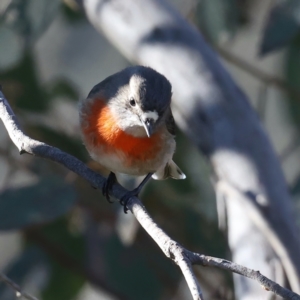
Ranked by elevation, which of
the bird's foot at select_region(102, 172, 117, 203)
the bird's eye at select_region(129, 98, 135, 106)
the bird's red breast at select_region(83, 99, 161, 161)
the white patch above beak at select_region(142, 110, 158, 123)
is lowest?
the bird's foot at select_region(102, 172, 117, 203)

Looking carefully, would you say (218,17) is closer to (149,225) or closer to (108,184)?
(108,184)

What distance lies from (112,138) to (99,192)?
4.87 feet

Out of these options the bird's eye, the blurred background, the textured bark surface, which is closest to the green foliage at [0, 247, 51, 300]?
the blurred background

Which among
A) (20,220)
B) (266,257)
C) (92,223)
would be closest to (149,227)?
(266,257)

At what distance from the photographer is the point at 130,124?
A: 9.95 ft

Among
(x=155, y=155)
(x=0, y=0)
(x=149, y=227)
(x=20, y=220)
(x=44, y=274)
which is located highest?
(x=0, y=0)

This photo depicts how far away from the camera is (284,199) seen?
318 centimetres

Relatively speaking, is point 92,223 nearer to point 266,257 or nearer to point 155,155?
point 155,155

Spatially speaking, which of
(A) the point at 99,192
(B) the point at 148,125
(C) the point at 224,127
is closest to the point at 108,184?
(B) the point at 148,125

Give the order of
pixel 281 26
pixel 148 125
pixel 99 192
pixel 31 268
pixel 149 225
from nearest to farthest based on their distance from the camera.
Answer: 1. pixel 149 225
2. pixel 148 125
3. pixel 281 26
4. pixel 31 268
5. pixel 99 192

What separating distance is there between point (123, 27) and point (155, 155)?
0.80 metres

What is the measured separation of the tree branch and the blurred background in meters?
1.02

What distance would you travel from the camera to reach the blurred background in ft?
12.6

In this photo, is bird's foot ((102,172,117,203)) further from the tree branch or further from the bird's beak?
the bird's beak
